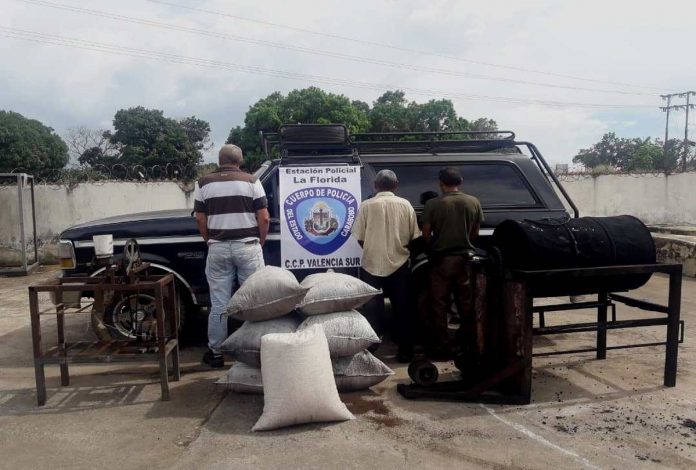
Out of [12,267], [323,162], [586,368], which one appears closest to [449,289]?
[586,368]

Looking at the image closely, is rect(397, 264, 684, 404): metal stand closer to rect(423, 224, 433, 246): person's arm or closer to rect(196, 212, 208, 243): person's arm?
rect(423, 224, 433, 246): person's arm

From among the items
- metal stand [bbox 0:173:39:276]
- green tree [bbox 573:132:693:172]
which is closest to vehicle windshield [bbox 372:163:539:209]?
metal stand [bbox 0:173:39:276]

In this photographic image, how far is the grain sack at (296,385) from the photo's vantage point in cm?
376

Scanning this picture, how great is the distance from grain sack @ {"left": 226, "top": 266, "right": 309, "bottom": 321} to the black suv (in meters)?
1.35

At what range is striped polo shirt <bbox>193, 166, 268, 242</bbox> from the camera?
16.4ft

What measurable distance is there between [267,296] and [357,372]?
913 mm

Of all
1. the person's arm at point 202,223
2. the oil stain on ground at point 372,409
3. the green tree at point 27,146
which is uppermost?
the green tree at point 27,146

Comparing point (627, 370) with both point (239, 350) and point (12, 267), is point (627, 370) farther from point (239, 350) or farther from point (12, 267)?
point (12, 267)

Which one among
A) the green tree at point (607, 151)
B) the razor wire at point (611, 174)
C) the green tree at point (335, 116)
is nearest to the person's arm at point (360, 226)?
the razor wire at point (611, 174)

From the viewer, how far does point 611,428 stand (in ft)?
12.6

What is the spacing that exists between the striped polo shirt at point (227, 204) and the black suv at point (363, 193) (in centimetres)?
72

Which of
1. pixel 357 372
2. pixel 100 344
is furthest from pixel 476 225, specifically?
pixel 100 344

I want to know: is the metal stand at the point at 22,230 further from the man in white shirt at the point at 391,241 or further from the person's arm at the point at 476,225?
the person's arm at the point at 476,225

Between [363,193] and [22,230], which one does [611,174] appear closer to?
[363,193]
